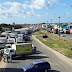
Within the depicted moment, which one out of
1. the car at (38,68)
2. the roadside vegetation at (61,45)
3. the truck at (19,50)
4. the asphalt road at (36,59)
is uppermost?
the truck at (19,50)

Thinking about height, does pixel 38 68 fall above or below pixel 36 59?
above

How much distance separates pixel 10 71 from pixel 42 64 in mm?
4253

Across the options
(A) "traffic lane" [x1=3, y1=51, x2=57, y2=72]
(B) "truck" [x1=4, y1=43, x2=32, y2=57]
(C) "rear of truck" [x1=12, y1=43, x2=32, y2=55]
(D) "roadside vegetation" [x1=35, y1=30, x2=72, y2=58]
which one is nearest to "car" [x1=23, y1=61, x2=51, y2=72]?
(A) "traffic lane" [x1=3, y1=51, x2=57, y2=72]

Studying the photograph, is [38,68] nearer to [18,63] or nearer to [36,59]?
[18,63]

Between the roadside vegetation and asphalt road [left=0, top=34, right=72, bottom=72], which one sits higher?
the roadside vegetation

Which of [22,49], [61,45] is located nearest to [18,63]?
[22,49]

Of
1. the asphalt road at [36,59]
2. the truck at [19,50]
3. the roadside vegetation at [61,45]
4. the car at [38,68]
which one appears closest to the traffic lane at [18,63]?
the asphalt road at [36,59]

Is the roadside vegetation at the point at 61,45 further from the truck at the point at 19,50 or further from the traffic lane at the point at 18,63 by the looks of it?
the traffic lane at the point at 18,63

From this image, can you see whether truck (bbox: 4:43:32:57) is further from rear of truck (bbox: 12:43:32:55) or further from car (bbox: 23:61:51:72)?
car (bbox: 23:61:51:72)

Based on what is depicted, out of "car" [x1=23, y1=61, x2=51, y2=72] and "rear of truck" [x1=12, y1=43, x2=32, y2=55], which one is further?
"rear of truck" [x1=12, y1=43, x2=32, y2=55]

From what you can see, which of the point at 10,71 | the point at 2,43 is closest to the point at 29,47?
the point at 10,71

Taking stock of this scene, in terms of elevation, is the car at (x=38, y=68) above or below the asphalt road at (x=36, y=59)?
above

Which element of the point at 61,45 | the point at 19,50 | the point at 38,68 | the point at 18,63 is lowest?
the point at 18,63

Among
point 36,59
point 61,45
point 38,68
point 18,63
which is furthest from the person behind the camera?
point 61,45
